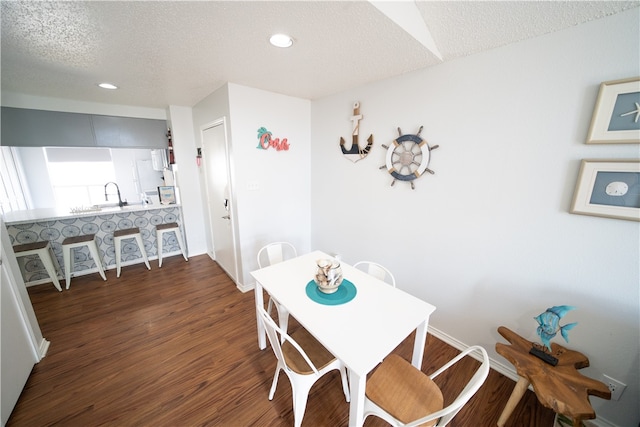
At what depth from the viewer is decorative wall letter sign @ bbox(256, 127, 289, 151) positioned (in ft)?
8.20

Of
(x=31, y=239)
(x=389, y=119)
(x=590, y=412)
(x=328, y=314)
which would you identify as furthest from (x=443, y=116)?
(x=31, y=239)

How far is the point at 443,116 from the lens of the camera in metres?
1.75

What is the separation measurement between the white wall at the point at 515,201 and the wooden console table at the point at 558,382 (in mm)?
147

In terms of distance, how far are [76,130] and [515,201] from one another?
16.0 feet

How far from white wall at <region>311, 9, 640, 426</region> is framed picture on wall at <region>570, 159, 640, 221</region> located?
5 centimetres

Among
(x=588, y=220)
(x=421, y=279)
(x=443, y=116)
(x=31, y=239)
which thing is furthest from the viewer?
(x=31, y=239)

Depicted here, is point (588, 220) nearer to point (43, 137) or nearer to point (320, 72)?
point (320, 72)

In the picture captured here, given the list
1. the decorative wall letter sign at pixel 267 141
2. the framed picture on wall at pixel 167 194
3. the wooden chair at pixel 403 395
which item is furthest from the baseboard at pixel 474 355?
the framed picture on wall at pixel 167 194

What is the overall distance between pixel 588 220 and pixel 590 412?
37.6 inches

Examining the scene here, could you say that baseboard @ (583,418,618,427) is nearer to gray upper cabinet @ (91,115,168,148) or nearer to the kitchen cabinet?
the kitchen cabinet

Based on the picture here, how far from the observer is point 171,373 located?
1.71m

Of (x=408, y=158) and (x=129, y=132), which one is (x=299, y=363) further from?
(x=129, y=132)

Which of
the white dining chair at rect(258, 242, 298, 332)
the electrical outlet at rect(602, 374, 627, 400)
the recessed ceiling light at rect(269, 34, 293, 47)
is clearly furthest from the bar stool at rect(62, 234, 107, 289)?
the electrical outlet at rect(602, 374, 627, 400)

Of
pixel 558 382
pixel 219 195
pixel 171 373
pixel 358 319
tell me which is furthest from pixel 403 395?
pixel 219 195
